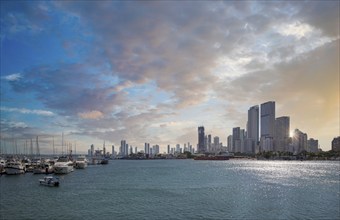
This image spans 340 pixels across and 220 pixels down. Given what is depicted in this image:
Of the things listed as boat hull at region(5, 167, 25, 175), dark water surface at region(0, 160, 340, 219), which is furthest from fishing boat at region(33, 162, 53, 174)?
dark water surface at region(0, 160, 340, 219)

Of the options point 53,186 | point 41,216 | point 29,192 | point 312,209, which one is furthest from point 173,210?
point 53,186

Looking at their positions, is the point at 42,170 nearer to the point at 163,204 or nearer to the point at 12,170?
the point at 12,170

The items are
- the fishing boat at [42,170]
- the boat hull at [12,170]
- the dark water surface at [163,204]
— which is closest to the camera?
the dark water surface at [163,204]

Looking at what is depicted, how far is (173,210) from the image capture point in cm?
5625

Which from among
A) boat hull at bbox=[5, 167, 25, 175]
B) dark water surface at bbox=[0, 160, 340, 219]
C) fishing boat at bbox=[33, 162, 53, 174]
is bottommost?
fishing boat at bbox=[33, 162, 53, 174]

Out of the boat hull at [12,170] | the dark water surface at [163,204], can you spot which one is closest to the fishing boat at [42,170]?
the boat hull at [12,170]

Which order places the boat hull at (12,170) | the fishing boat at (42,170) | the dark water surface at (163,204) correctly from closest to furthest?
the dark water surface at (163,204), the boat hull at (12,170), the fishing boat at (42,170)

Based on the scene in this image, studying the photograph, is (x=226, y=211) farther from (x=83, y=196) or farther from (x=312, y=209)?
(x=83, y=196)

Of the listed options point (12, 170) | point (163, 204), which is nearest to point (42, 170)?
point (12, 170)

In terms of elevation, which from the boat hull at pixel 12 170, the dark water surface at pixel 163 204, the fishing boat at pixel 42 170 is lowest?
the fishing boat at pixel 42 170

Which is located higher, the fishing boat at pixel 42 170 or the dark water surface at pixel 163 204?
the dark water surface at pixel 163 204

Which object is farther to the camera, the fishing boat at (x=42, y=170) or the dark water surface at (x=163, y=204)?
the fishing boat at (x=42, y=170)

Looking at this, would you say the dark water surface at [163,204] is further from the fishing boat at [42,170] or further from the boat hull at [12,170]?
the fishing boat at [42,170]

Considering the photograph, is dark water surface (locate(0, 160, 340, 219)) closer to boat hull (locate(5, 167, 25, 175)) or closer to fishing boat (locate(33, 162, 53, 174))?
boat hull (locate(5, 167, 25, 175))
